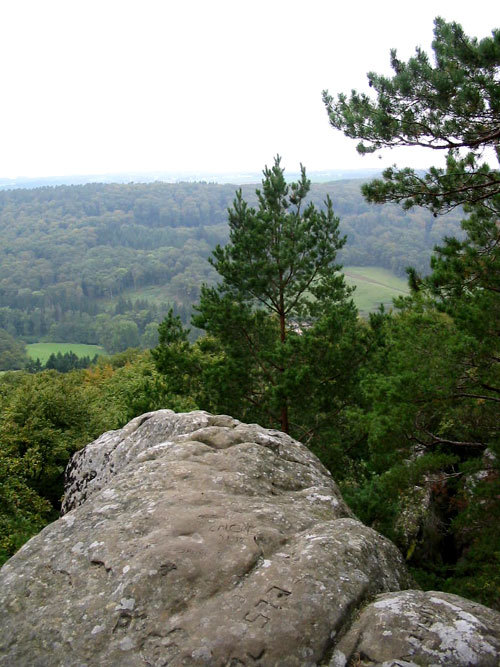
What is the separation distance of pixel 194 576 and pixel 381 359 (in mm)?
11083

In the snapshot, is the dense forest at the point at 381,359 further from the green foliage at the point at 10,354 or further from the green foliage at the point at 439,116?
the green foliage at the point at 10,354

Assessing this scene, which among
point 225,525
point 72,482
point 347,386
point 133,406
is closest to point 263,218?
point 347,386

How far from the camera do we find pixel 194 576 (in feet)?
15.9

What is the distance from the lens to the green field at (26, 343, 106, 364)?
143250 millimetres

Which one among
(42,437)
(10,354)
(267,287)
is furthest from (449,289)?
(10,354)

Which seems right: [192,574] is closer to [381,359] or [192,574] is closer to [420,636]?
[420,636]

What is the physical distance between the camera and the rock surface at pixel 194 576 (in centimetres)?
422

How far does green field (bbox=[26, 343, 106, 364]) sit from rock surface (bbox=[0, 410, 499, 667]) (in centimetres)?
14248

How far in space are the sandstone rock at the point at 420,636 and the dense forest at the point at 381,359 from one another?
19.7 ft

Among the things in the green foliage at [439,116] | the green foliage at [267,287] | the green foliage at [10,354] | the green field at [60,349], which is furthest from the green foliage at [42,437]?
the green field at [60,349]

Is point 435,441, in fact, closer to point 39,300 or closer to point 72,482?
point 72,482

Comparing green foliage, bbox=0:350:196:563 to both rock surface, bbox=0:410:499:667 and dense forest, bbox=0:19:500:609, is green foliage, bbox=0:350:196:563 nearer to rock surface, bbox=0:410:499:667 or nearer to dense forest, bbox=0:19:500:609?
dense forest, bbox=0:19:500:609

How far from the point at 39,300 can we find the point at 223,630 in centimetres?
21446

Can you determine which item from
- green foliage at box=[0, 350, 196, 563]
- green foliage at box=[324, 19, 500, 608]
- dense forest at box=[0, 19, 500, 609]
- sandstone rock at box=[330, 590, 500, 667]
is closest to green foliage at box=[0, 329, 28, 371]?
green foliage at box=[0, 350, 196, 563]
